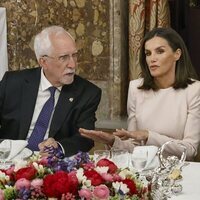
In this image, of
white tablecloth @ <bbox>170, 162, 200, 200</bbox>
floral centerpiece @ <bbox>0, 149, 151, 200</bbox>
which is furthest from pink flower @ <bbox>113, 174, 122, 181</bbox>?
white tablecloth @ <bbox>170, 162, 200, 200</bbox>

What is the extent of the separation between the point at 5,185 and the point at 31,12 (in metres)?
3.42

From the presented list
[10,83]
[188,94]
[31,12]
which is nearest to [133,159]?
[188,94]

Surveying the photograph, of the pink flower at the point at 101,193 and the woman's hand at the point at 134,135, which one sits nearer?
the pink flower at the point at 101,193

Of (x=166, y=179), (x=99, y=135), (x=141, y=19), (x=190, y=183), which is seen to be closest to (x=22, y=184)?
(x=166, y=179)

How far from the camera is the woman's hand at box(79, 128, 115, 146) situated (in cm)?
234

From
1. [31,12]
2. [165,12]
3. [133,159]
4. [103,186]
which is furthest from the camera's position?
[31,12]

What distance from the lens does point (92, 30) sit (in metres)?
4.60

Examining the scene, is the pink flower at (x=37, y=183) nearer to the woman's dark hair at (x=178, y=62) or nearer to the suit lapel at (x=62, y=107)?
the suit lapel at (x=62, y=107)

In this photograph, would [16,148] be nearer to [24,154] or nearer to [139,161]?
[24,154]

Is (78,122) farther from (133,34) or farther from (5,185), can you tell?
(133,34)

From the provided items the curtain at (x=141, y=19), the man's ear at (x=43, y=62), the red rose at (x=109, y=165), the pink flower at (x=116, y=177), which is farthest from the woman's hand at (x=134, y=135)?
the curtain at (x=141, y=19)

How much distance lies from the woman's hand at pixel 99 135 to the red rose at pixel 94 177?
33.9 inches

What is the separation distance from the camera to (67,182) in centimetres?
137

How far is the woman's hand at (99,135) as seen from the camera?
2.34 m
